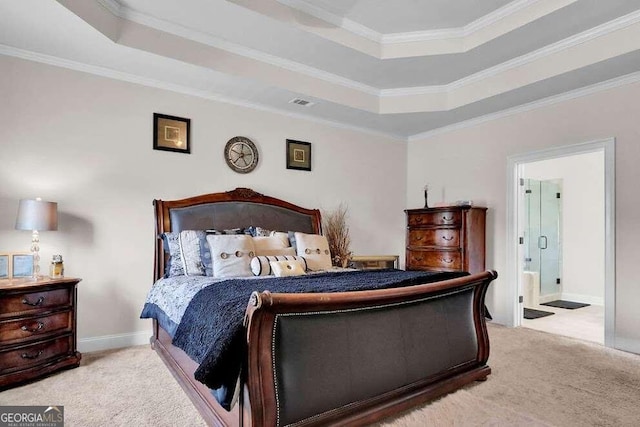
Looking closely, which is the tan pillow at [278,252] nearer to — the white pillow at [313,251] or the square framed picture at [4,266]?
the white pillow at [313,251]

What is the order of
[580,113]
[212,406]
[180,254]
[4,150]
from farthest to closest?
[580,113], [180,254], [4,150], [212,406]

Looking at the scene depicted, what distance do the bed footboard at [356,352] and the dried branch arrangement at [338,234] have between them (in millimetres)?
2181

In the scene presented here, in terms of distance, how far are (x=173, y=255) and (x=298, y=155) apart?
2054mm

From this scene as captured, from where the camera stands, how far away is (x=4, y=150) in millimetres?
2998

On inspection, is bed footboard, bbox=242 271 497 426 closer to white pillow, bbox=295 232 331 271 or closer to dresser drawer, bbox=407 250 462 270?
white pillow, bbox=295 232 331 271

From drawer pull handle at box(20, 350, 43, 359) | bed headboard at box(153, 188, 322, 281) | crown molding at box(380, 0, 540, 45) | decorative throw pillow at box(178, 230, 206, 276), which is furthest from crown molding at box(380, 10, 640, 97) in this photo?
drawer pull handle at box(20, 350, 43, 359)

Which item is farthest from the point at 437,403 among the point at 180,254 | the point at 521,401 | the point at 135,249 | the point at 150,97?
the point at 150,97

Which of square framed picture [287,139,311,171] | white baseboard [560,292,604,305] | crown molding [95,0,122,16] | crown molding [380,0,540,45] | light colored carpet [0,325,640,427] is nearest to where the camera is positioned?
light colored carpet [0,325,640,427]

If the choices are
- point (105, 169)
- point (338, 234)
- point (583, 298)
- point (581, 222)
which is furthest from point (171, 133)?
point (583, 298)

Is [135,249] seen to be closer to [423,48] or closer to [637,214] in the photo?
[423,48]

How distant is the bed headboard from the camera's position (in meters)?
3.59

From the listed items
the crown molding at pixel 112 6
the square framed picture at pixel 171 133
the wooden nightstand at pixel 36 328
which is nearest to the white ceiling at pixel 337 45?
the crown molding at pixel 112 6

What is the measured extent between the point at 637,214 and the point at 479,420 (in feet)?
8.88

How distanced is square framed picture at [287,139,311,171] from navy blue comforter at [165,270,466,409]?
229 centimetres
